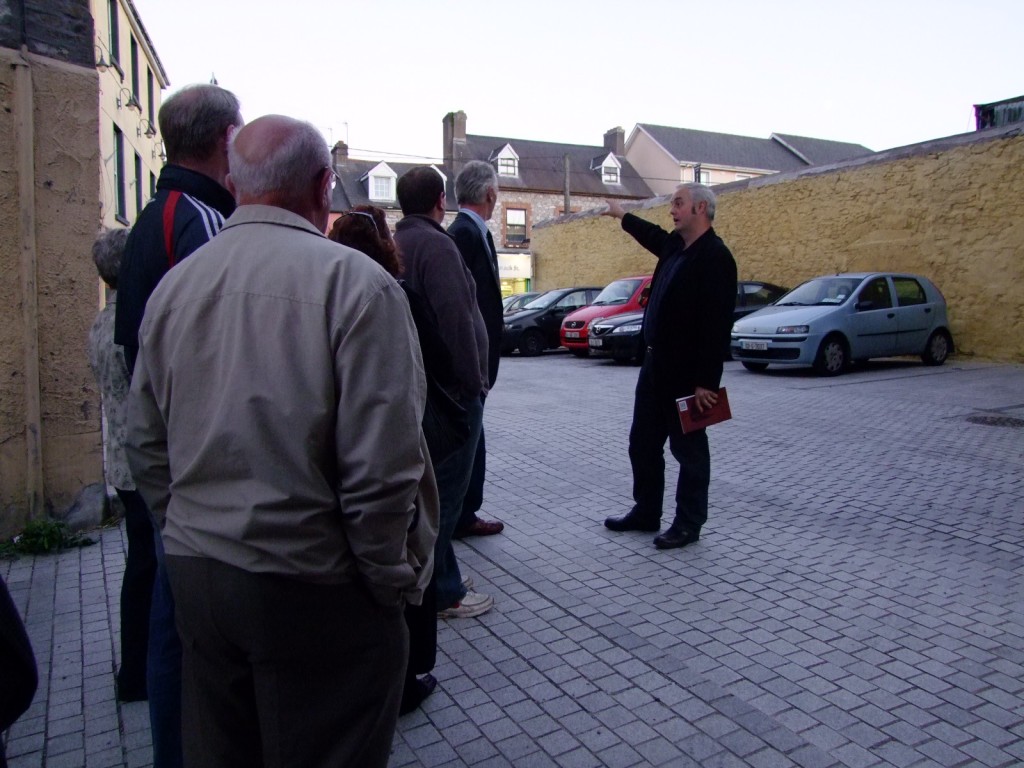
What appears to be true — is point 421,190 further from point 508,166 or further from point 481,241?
point 508,166

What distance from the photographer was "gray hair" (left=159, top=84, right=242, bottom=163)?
2529 mm

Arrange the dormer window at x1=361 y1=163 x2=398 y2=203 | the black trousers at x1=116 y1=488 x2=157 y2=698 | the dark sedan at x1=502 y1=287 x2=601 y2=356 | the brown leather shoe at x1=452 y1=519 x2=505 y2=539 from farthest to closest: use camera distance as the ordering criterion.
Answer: the dormer window at x1=361 y1=163 x2=398 y2=203
the dark sedan at x1=502 y1=287 x2=601 y2=356
the brown leather shoe at x1=452 y1=519 x2=505 y2=539
the black trousers at x1=116 y1=488 x2=157 y2=698

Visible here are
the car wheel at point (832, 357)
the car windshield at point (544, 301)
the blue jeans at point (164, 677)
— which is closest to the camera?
the blue jeans at point (164, 677)

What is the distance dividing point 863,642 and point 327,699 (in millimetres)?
2673

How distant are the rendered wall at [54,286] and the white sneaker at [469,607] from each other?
9.08 ft

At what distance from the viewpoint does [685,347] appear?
4.66 m

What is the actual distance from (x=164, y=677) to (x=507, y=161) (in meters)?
44.8

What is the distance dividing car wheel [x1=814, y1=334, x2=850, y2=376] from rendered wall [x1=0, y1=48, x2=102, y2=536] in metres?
10.5

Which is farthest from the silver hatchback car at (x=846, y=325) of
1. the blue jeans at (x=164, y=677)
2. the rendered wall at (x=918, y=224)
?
the blue jeans at (x=164, y=677)

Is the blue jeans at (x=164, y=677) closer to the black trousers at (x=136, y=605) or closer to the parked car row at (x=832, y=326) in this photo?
the black trousers at (x=136, y=605)

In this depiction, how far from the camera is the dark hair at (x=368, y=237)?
2654 millimetres

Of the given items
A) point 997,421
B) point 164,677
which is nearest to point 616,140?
point 997,421

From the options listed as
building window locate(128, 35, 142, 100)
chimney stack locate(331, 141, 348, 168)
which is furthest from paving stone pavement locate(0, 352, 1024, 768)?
chimney stack locate(331, 141, 348, 168)

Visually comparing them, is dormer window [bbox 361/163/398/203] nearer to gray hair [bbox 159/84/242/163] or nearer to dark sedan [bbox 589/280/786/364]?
dark sedan [bbox 589/280/786/364]
